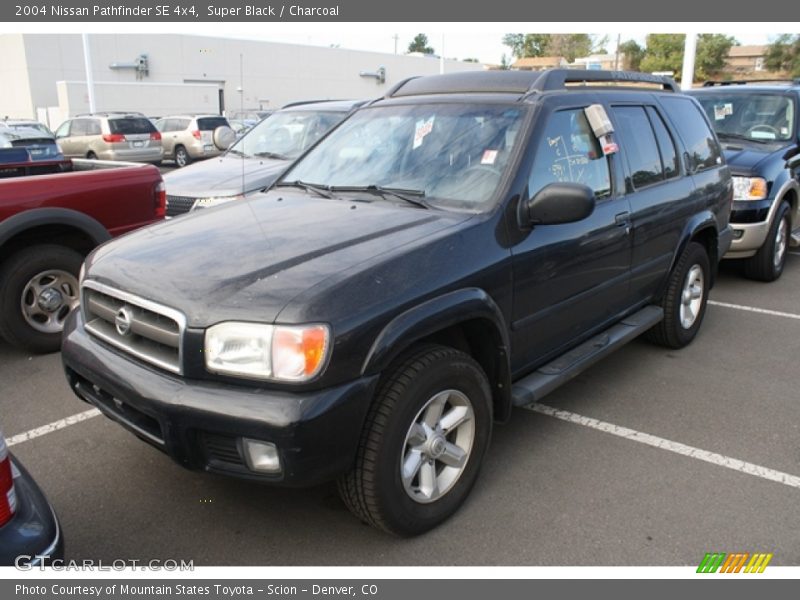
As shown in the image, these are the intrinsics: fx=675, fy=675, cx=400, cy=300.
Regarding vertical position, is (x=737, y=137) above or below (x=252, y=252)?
above

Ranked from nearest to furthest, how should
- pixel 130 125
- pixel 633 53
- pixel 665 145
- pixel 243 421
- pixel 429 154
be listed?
pixel 243 421
pixel 429 154
pixel 665 145
pixel 130 125
pixel 633 53

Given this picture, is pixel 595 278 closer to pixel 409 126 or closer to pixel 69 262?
pixel 409 126

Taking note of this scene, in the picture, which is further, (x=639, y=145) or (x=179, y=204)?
(x=179, y=204)

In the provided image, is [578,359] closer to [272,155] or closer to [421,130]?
[421,130]

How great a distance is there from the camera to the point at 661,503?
10.6 ft

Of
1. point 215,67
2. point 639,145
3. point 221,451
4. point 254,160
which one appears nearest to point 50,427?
point 221,451

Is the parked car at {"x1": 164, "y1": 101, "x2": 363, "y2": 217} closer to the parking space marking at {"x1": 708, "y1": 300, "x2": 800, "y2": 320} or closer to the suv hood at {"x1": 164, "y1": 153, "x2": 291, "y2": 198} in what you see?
the suv hood at {"x1": 164, "y1": 153, "x2": 291, "y2": 198}

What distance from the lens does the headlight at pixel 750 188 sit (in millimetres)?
6941

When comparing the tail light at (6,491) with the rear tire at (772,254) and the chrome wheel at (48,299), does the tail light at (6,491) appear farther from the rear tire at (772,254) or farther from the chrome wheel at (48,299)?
the rear tire at (772,254)

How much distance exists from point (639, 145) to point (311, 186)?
2.16 metres

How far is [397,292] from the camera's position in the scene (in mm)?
2664

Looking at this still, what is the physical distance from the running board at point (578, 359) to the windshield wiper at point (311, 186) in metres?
1.48

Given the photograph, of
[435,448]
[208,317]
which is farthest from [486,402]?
[208,317]

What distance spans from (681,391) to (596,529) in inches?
72.3
